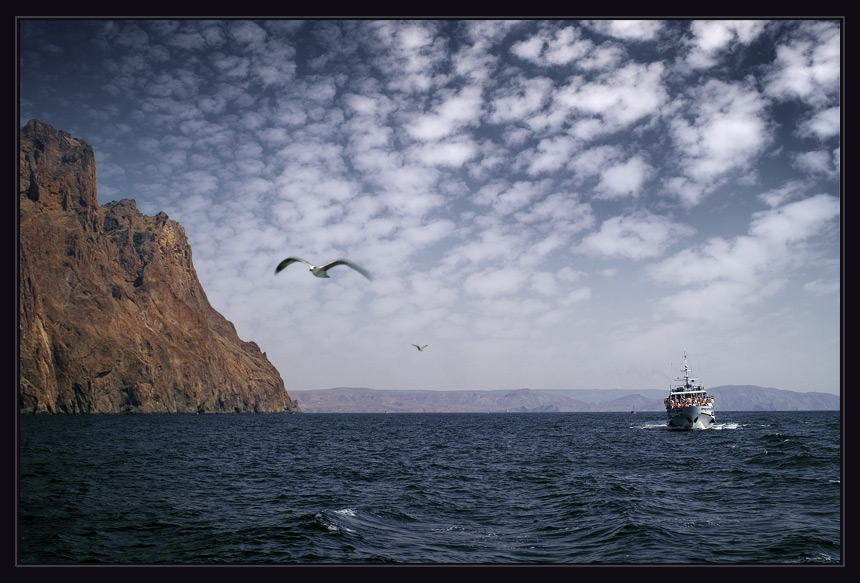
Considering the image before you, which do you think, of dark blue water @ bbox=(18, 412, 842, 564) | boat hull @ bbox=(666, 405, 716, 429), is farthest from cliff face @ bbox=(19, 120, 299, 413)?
boat hull @ bbox=(666, 405, 716, 429)

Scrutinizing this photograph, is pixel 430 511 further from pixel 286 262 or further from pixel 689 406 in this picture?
pixel 689 406

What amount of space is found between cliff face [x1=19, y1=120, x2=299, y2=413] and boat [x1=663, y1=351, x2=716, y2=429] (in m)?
113

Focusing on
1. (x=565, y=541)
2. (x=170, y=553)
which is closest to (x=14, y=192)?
(x=170, y=553)

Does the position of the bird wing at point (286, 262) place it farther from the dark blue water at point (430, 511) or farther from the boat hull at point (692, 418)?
the boat hull at point (692, 418)

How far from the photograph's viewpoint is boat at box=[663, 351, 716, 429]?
67.4m

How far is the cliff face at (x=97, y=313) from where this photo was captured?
383 ft

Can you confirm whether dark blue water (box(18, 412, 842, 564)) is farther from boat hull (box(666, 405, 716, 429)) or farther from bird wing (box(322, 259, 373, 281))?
boat hull (box(666, 405, 716, 429))

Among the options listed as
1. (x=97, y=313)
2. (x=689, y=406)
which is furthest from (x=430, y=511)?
(x=97, y=313)

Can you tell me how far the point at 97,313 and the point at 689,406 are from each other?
13337cm

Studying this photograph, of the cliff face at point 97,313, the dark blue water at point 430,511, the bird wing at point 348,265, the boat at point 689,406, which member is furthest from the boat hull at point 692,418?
the cliff face at point 97,313

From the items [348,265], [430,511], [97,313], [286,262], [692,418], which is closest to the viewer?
[348,265]

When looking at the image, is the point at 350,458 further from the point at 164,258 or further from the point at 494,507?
the point at 164,258

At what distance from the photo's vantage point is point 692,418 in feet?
221

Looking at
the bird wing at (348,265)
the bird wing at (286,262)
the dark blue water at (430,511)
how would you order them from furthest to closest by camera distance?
the dark blue water at (430,511) → the bird wing at (286,262) → the bird wing at (348,265)
